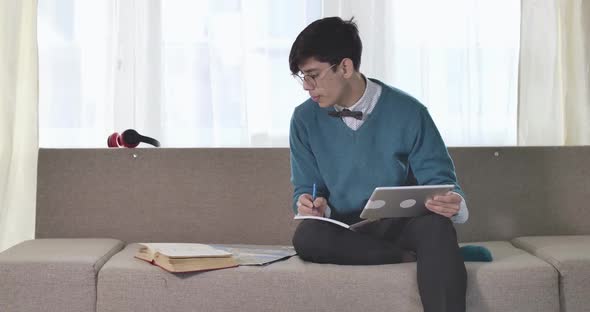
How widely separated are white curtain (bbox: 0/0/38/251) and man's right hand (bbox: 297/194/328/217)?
4.92ft

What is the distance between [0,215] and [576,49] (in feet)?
8.18

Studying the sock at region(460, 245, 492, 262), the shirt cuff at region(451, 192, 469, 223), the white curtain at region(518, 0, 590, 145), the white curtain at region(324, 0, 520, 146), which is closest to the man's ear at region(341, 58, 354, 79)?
the shirt cuff at region(451, 192, 469, 223)

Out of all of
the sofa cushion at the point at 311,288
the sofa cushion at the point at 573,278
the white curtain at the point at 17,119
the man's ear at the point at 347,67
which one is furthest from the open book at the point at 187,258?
the white curtain at the point at 17,119

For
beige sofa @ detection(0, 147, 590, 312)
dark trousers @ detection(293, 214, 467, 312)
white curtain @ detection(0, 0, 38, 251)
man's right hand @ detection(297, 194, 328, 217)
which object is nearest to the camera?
dark trousers @ detection(293, 214, 467, 312)

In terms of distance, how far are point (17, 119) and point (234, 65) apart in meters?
0.93

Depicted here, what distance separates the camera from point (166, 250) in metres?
2.45

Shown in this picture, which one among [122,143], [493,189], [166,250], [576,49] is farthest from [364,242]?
[576,49]

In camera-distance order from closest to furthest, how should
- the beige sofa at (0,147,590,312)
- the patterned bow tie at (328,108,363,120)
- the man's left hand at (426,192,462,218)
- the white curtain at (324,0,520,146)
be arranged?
1. the man's left hand at (426,192,462,218)
2. the patterned bow tie at (328,108,363,120)
3. the beige sofa at (0,147,590,312)
4. the white curtain at (324,0,520,146)

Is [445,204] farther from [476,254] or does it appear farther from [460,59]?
[460,59]

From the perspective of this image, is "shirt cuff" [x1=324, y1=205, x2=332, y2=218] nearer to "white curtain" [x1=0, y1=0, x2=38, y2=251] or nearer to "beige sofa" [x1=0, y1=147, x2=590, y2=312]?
"beige sofa" [x1=0, y1=147, x2=590, y2=312]

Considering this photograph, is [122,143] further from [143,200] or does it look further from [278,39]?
[278,39]

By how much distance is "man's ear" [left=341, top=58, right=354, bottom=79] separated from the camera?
2.47 meters

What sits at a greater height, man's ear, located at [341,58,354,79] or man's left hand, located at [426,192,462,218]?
man's ear, located at [341,58,354,79]

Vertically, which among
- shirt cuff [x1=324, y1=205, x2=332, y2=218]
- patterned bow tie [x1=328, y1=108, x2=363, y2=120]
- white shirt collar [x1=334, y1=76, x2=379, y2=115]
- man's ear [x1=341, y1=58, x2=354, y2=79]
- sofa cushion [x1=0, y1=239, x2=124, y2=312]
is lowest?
sofa cushion [x1=0, y1=239, x2=124, y2=312]
